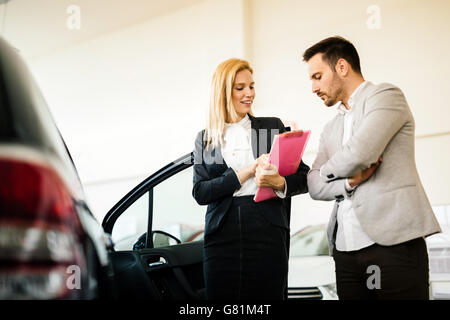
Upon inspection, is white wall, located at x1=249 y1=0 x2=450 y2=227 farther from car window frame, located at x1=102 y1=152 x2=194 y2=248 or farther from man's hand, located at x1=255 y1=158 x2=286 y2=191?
man's hand, located at x1=255 y1=158 x2=286 y2=191

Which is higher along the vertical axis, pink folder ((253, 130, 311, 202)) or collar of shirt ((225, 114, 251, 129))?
collar of shirt ((225, 114, 251, 129))

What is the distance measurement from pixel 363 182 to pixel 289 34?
348cm

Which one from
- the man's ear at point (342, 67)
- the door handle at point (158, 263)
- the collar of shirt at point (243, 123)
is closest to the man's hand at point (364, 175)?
the man's ear at point (342, 67)

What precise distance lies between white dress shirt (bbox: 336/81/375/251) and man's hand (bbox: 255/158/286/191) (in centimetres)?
21

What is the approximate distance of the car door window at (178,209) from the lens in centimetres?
182

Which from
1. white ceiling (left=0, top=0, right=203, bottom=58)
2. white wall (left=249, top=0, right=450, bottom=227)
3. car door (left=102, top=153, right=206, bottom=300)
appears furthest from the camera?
white ceiling (left=0, top=0, right=203, bottom=58)

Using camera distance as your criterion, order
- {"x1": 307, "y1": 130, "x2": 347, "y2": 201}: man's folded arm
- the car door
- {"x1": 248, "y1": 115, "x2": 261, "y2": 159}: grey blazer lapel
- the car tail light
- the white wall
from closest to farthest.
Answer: the car tail light, {"x1": 307, "y1": 130, "x2": 347, "y2": 201}: man's folded arm, {"x1": 248, "y1": 115, "x2": 261, "y2": 159}: grey blazer lapel, the car door, the white wall

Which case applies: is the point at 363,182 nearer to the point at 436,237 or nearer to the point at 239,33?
the point at 436,237

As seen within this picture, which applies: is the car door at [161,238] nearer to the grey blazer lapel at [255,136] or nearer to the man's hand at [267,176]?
the grey blazer lapel at [255,136]

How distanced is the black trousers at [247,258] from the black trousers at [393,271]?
0.27 meters

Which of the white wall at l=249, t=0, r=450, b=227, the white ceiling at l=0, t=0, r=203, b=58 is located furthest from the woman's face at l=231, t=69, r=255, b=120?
the white ceiling at l=0, t=0, r=203, b=58

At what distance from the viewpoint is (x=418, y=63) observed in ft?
11.6

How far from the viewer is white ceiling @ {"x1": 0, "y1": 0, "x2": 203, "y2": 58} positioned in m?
4.95
